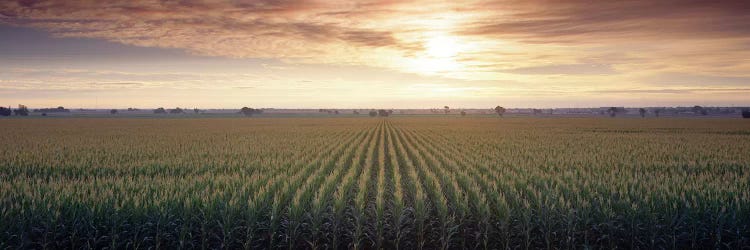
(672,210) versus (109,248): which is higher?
(672,210)

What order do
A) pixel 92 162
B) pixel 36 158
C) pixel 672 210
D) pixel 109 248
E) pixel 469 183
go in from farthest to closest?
pixel 36 158, pixel 92 162, pixel 469 183, pixel 672 210, pixel 109 248

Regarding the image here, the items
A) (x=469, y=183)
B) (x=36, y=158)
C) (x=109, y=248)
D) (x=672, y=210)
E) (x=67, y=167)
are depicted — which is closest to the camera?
(x=109, y=248)

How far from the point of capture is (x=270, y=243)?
8.05 metres

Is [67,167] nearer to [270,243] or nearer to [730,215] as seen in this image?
[270,243]

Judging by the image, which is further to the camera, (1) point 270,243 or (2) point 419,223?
(2) point 419,223

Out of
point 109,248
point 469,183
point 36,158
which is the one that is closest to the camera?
point 109,248

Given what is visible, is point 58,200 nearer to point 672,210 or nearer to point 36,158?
point 672,210

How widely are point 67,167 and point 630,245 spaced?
18.6 metres

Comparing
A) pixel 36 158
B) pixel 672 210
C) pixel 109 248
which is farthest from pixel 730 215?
pixel 36 158

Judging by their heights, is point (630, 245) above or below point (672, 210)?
below

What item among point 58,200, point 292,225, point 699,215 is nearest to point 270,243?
point 292,225

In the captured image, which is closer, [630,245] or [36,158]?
[630,245]

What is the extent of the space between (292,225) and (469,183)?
584cm

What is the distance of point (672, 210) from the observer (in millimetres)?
8367
